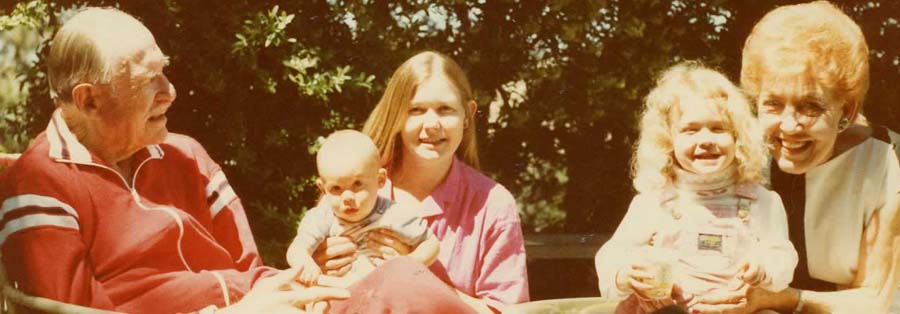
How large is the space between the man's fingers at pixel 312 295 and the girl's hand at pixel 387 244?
0.79ft

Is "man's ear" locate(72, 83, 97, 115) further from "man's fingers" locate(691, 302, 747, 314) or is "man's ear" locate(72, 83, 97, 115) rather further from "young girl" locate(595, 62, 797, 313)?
"man's fingers" locate(691, 302, 747, 314)

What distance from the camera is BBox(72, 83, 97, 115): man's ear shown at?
2.28 m

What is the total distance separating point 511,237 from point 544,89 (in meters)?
1.12

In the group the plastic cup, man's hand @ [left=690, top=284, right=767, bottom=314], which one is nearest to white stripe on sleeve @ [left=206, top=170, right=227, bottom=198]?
the plastic cup

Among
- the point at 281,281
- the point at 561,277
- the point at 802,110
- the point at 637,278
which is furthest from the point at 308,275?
the point at 561,277

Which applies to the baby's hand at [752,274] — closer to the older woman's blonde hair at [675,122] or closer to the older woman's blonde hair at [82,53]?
the older woman's blonde hair at [675,122]

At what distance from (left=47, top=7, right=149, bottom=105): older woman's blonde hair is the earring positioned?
1817 millimetres

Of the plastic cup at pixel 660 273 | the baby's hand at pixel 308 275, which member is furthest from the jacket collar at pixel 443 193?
the plastic cup at pixel 660 273

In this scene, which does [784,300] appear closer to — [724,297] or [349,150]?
[724,297]

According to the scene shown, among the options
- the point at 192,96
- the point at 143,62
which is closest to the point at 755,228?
the point at 143,62

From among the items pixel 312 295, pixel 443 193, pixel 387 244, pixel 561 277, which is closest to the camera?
pixel 312 295

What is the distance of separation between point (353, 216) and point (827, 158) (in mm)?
1240

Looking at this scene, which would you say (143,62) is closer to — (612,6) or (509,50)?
(509,50)

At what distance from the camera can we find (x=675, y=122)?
8.03 feet
